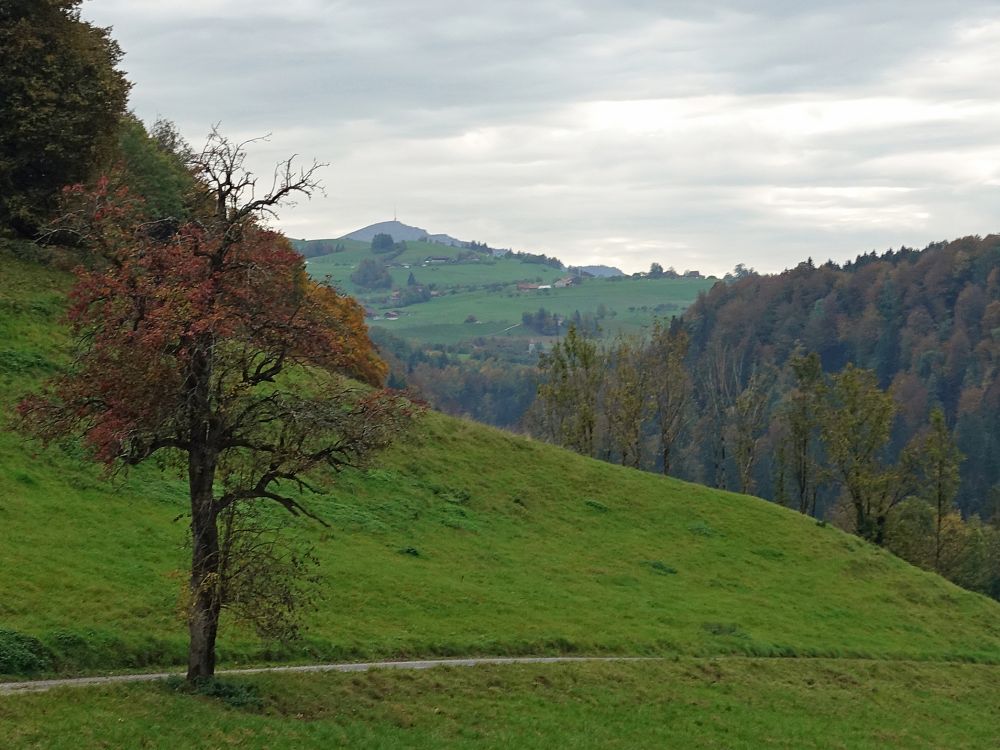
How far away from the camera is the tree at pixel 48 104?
52.2 metres

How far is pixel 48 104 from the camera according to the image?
52938mm

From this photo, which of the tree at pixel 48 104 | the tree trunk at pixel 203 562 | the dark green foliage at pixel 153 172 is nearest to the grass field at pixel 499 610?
the tree trunk at pixel 203 562

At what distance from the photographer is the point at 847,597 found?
52.9 m

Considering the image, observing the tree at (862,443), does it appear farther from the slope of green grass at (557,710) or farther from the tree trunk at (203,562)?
the tree trunk at (203,562)

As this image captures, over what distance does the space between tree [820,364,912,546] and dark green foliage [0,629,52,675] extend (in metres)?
62.7

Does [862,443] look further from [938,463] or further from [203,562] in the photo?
[203,562]

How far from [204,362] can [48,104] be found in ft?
113

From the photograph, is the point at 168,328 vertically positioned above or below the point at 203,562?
above

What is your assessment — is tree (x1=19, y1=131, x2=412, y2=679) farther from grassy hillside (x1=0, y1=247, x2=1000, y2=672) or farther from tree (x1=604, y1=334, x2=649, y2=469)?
tree (x1=604, y1=334, x2=649, y2=469)

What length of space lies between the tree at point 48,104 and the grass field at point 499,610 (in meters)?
4.13

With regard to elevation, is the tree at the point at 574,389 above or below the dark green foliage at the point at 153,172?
below

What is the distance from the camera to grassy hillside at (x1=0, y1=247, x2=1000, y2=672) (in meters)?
31.9

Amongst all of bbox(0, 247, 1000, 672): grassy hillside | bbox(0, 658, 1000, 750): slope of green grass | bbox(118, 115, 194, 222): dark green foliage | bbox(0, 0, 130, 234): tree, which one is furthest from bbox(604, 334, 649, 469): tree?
bbox(0, 0, 130, 234): tree

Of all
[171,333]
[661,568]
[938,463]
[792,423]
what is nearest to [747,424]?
[792,423]
